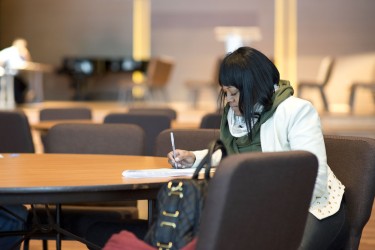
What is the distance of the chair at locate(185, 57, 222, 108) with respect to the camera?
46.0 feet

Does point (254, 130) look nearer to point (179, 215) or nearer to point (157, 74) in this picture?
point (179, 215)

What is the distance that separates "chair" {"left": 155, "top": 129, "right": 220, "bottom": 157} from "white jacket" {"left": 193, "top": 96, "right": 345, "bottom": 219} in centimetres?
67

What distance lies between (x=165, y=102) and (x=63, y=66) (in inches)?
81.3

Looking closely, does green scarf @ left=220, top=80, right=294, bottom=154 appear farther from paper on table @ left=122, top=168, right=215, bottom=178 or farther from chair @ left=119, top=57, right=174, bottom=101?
chair @ left=119, top=57, right=174, bottom=101

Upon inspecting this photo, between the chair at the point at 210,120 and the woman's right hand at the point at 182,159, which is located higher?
the woman's right hand at the point at 182,159

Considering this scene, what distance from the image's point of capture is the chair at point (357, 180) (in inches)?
108

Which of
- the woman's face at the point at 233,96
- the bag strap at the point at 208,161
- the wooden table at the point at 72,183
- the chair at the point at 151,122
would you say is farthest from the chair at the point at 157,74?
the bag strap at the point at 208,161

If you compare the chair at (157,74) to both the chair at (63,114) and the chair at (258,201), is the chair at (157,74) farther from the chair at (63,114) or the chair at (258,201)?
the chair at (258,201)

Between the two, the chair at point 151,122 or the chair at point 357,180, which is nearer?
the chair at point 357,180

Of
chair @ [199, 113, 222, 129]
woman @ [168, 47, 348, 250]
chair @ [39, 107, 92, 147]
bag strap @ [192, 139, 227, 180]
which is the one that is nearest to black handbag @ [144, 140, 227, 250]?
bag strap @ [192, 139, 227, 180]

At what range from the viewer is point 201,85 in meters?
14.4

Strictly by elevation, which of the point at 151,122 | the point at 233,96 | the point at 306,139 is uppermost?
the point at 233,96

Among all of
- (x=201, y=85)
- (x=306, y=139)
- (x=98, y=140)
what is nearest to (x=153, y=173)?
(x=306, y=139)

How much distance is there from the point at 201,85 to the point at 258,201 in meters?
12.4
